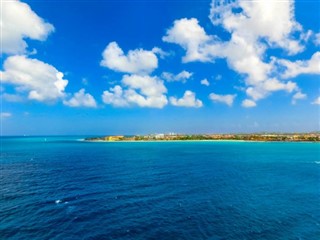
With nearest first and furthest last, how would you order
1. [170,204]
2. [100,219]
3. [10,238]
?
[10,238]
[100,219]
[170,204]

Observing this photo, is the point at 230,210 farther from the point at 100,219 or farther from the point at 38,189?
the point at 38,189

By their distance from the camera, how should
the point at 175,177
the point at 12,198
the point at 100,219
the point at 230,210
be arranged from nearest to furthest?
the point at 100,219 → the point at 230,210 → the point at 12,198 → the point at 175,177

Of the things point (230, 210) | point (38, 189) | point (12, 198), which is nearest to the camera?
point (230, 210)

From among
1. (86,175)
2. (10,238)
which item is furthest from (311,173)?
(10,238)

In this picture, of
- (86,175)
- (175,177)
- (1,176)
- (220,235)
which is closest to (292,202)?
(220,235)

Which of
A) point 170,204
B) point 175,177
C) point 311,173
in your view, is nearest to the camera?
point 170,204

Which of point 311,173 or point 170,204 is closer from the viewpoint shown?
point 170,204

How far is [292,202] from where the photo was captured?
46.2 metres

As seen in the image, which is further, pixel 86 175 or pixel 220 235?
pixel 86 175

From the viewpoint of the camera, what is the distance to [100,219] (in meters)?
37.3

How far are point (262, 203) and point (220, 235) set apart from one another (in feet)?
53.0

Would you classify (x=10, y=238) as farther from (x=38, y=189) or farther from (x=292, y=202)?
(x=292, y=202)

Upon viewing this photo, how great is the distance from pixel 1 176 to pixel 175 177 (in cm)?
4622

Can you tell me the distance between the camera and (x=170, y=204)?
43.9 meters
